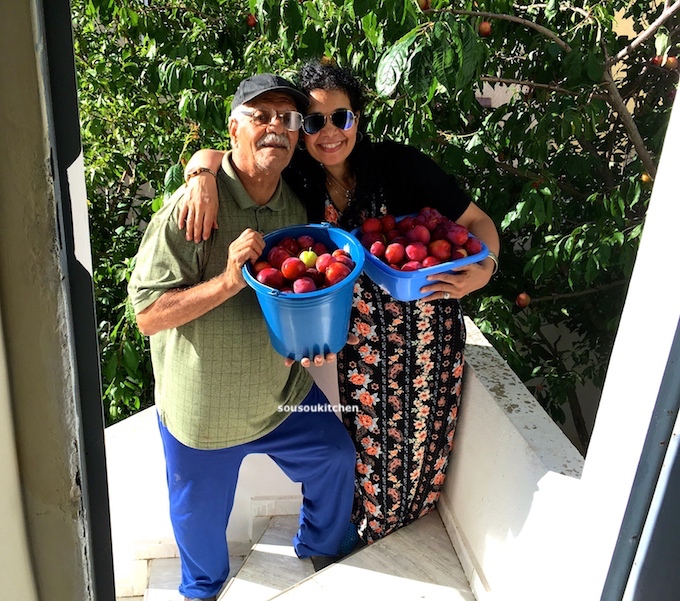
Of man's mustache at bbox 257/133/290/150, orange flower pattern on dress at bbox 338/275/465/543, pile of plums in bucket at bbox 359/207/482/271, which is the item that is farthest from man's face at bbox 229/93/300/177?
orange flower pattern on dress at bbox 338/275/465/543

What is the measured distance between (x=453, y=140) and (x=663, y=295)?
189cm

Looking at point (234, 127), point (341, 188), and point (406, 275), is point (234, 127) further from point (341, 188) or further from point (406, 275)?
point (406, 275)

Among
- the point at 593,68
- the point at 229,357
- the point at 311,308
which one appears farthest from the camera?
the point at 593,68

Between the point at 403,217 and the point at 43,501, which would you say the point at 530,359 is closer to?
the point at 403,217

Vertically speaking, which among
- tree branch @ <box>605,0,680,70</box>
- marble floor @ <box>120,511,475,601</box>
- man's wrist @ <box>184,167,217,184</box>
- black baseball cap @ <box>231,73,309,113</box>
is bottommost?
marble floor @ <box>120,511,475,601</box>

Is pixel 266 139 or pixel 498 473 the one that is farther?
pixel 498 473

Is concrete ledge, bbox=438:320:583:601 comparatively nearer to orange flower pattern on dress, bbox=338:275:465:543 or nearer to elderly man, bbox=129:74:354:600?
orange flower pattern on dress, bbox=338:275:465:543

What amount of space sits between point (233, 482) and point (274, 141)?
1.05 meters

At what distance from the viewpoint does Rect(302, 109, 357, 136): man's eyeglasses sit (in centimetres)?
163

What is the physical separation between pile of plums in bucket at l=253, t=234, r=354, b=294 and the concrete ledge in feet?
2.30

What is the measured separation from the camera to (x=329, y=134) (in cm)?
165

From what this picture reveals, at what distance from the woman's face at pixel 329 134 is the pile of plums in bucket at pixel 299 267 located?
0.27 meters

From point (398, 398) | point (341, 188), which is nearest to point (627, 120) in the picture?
point (341, 188)

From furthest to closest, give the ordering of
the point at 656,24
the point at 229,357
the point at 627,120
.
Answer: the point at 627,120 → the point at 656,24 → the point at 229,357
